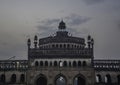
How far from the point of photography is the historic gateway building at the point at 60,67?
1997 inches

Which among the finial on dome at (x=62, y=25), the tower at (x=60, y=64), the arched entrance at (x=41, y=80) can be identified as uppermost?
the finial on dome at (x=62, y=25)

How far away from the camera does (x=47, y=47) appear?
53.7 metres

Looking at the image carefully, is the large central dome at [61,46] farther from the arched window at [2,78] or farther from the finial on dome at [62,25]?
the arched window at [2,78]

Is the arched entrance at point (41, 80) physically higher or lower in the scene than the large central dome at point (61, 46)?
lower

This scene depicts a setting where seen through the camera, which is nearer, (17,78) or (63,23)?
(17,78)

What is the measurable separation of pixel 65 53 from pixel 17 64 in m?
9.20

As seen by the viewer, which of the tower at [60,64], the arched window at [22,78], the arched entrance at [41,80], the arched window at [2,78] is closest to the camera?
the tower at [60,64]

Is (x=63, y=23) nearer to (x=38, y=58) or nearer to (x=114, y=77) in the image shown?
(x=38, y=58)

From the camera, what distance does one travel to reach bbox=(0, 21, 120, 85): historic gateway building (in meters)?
50.7

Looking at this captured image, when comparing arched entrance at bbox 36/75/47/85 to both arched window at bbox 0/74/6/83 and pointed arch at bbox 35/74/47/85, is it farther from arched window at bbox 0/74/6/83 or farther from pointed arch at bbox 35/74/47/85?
arched window at bbox 0/74/6/83

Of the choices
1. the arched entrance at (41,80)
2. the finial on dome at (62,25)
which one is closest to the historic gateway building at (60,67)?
the arched entrance at (41,80)

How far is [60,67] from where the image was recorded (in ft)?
168

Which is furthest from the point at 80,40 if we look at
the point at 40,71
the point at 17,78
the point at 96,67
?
the point at 17,78

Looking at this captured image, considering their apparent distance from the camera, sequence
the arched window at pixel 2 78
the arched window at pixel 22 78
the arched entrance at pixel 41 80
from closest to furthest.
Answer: the arched entrance at pixel 41 80 < the arched window at pixel 22 78 < the arched window at pixel 2 78
